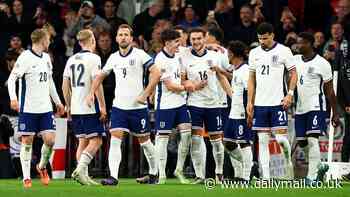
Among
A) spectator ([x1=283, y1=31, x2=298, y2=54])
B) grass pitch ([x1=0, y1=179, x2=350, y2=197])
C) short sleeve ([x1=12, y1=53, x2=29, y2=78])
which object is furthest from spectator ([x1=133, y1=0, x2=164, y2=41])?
grass pitch ([x1=0, y1=179, x2=350, y2=197])

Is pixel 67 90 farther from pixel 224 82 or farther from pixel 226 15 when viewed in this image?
pixel 226 15

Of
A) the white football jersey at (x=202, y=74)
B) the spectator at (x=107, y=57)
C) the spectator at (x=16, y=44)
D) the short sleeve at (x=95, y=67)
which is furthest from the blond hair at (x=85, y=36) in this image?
the spectator at (x=16, y=44)

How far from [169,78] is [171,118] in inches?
28.2

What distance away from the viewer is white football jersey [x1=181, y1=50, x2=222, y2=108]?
21984mm

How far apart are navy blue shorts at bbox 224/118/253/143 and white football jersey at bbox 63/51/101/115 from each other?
105 inches

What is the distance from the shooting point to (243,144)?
72.4 feet

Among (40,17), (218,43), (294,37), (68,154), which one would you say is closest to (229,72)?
(218,43)

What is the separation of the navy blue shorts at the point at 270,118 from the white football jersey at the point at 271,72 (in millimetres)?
87

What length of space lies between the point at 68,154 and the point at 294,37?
5.55 metres

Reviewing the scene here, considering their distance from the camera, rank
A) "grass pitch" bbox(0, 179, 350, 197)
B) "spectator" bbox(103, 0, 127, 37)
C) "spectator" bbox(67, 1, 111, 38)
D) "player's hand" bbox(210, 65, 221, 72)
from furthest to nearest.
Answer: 1. "spectator" bbox(103, 0, 127, 37)
2. "spectator" bbox(67, 1, 111, 38)
3. "player's hand" bbox(210, 65, 221, 72)
4. "grass pitch" bbox(0, 179, 350, 197)

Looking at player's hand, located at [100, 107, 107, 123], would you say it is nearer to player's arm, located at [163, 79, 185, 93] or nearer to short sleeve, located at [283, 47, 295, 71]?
player's arm, located at [163, 79, 185, 93]

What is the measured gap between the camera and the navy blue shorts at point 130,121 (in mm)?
20594

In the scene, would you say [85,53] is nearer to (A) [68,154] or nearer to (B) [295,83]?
(B) [295,83]

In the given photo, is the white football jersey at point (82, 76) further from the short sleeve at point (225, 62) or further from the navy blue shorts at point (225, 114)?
the navy blue shorts at point (225, 114)
